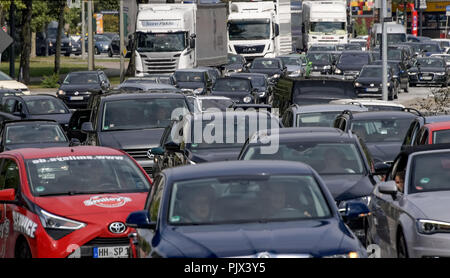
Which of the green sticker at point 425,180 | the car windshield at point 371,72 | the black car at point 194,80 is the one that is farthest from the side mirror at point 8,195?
the car windshield at point 371,72

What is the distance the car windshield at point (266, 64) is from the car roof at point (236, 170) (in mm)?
45009

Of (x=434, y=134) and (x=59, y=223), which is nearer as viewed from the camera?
(x=59, y=223)

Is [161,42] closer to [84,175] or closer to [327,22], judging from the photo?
[327,22]

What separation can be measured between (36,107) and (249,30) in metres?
34.0

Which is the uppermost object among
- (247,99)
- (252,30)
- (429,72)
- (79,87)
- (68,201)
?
(252,30)

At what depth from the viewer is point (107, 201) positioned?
39.2 feet

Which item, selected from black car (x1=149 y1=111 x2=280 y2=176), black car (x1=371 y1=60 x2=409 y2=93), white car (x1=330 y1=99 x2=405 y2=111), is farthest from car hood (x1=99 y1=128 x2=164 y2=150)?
black car (x1=371 y1=60 x2=409 y2=93)

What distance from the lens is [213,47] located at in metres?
58.1

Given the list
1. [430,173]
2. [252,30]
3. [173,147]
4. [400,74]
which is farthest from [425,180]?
[252,30]

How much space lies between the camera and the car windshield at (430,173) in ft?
38.5

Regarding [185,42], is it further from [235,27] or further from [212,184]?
[212,184]

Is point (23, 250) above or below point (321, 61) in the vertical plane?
above
